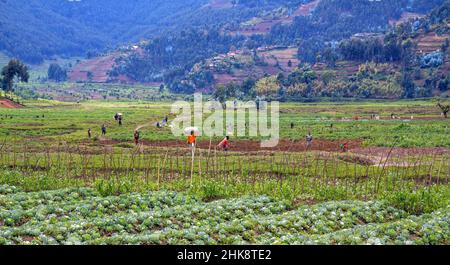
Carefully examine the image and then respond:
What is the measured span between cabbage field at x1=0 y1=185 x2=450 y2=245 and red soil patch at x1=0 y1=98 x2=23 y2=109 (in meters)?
89.1

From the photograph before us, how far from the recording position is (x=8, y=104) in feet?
367

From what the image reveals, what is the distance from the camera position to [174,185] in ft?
97.3

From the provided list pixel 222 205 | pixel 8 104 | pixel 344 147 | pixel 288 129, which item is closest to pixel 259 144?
pixel 344 147

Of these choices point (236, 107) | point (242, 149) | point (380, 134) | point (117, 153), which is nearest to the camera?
point (117, 153)

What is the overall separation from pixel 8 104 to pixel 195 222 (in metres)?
101

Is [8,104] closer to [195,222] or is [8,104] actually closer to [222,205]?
[222,205]

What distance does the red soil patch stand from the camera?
109m

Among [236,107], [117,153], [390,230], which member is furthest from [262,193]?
[236,107]

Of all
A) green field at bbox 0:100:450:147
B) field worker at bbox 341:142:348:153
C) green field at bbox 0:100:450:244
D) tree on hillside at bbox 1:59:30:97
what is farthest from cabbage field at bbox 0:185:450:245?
tree on hillside at bbox 1:59:30:97

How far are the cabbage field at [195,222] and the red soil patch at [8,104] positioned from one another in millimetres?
89080

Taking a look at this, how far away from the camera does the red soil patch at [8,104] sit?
109250 millimetres

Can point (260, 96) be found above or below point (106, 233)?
above
